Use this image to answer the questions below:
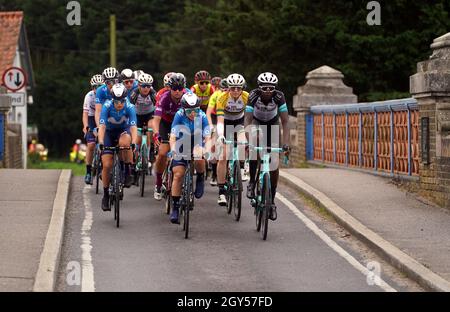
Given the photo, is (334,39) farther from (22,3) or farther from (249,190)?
(22,3)

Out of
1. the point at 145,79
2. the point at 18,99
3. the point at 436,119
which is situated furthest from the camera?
the point at 18,99

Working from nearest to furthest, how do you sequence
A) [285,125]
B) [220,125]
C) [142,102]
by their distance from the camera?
[285,125] → [220,125] → [142,102]

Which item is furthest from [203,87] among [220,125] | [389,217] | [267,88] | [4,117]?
[4,117]

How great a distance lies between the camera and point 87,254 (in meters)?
13.3

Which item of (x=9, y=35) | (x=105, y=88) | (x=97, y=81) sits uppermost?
(x=9, y=35)

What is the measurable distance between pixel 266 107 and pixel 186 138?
1.14 m

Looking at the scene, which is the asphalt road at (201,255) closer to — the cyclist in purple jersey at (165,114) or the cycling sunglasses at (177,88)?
the cyclist in purple jersey at (165,114)

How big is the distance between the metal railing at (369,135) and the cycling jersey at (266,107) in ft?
13.3

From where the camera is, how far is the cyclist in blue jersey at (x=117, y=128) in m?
15.9

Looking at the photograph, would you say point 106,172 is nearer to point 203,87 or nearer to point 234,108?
point 234,108

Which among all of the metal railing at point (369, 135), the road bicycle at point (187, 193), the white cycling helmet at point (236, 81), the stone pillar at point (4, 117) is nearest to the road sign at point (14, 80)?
the stone pillar at point (4, 117)

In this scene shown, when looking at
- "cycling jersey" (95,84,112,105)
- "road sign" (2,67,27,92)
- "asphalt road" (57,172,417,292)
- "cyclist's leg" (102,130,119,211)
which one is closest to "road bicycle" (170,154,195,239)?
"asphalt road" (57,172,417,292)

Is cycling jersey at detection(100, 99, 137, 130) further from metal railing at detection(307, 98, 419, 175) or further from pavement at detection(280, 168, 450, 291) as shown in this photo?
metal railing at detection(307, 98, 419, 175)
